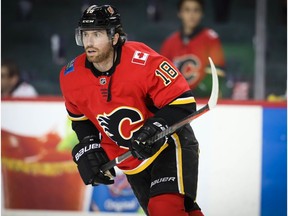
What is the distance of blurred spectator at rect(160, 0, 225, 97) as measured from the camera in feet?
18.7

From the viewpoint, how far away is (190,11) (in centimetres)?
587

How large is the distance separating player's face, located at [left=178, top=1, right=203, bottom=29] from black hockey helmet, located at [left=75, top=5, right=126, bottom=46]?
259 centimetres

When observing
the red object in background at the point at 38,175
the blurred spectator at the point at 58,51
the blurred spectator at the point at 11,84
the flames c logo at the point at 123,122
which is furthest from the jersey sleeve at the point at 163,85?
the blurred spectator at the point at 58,51

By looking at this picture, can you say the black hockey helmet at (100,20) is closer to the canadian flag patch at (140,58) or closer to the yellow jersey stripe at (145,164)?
the canadian flag patch at (140,58)

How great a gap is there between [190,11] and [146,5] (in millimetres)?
814

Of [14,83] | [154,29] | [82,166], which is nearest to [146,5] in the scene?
[154,29]

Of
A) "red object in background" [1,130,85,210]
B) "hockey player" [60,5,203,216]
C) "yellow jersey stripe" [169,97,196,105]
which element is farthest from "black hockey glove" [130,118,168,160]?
"red object in background" [1,130,85,210]

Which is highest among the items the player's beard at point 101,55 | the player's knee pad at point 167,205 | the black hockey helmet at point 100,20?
the black hockey helmet at point 100,20

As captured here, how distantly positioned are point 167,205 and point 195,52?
2800 millimetres

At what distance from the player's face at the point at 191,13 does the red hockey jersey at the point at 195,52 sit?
0.27 ft

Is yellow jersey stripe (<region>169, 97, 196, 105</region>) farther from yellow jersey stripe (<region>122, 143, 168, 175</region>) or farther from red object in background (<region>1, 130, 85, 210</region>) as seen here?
red object in background (<region>1, 130, 85, 210</region>)

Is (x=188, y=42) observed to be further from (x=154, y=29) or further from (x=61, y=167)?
(x=61, y=167)

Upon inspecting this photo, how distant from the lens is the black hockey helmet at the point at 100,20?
326 centimetres

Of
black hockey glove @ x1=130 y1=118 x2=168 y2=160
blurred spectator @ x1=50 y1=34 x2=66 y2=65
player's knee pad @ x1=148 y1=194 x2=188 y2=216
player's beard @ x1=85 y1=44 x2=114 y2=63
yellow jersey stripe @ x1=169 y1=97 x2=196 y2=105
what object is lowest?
blurred spectator @ x1=50 y1=34 x2=66 y2=65
